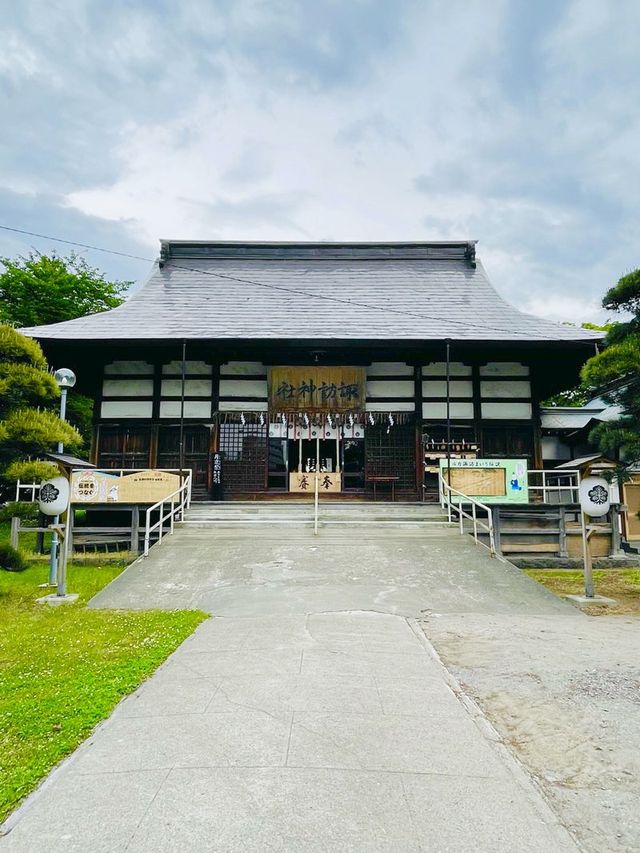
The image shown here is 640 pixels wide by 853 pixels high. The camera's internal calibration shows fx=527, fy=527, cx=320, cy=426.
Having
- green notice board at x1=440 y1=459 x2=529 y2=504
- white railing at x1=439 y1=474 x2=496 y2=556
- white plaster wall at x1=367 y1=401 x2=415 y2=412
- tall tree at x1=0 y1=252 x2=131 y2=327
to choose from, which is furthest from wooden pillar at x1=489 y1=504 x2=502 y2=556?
tall tree at x1=0 y1=252 x2=131 y2=327

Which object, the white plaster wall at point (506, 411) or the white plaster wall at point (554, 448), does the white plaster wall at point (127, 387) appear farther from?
the white plaster wall at point (554, 448)

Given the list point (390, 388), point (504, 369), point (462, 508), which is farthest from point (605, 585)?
point (390, 388)

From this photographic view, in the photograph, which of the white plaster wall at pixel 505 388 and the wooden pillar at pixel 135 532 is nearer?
the wooden pillar at pixel 135 532

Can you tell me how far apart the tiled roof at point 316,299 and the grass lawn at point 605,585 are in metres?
5.82

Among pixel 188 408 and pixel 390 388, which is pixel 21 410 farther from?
pixel 390 388

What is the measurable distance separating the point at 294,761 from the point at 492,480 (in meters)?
9.72

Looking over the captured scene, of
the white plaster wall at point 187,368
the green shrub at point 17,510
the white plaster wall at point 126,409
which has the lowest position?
the green shrub at point 17,510

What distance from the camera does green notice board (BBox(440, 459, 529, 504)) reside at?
11.3 meters

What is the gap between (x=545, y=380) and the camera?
15.5m

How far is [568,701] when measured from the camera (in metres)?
3.61

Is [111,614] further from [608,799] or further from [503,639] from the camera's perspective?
[608,799]

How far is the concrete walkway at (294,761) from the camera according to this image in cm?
205

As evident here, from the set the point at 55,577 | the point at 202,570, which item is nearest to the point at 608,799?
the point at 202,570

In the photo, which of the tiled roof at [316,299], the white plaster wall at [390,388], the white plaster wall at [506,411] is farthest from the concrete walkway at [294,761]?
the white plaster wall at [506,411]
